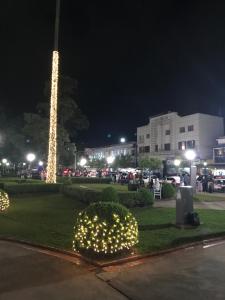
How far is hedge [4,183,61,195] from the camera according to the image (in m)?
22.5

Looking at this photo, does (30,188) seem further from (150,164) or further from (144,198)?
(150,164)

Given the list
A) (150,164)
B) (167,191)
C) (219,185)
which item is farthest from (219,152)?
(167,191)

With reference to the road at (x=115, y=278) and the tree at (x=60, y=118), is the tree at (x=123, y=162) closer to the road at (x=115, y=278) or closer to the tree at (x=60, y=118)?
the tree at (x=60, y=118)

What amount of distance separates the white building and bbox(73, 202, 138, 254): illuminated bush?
161ft

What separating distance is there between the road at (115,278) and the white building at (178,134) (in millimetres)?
49313

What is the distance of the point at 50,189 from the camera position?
24078mm

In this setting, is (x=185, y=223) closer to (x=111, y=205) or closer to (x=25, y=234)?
(x=111, y=205)

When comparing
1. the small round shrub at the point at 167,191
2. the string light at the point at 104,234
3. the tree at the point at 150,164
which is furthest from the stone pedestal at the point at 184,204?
the tree at the point at 150,164

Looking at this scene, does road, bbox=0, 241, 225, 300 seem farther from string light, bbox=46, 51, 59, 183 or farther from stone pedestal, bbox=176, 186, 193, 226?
string light, bbox=46, 51, 59, 183

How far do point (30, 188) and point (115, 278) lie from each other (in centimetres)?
1724

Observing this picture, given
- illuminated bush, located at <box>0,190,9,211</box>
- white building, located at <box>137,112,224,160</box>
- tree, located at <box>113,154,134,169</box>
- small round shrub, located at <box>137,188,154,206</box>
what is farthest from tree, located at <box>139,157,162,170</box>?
illuminated bush, located at <box>0,190,9,211</box>

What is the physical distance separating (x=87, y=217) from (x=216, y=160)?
49064 millimetres

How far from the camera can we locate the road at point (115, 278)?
5.88 metres

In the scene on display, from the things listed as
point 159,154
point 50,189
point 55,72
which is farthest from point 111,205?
point 159,154
